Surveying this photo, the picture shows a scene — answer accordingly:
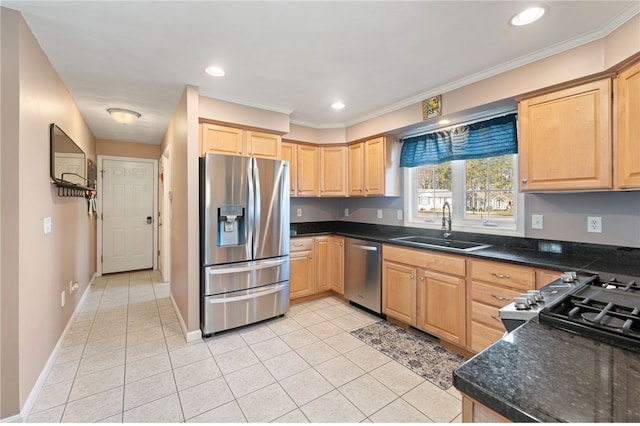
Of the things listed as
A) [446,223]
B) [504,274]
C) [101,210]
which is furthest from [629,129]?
[101,210]

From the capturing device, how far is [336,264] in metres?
3.77

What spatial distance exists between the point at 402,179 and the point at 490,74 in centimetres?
150

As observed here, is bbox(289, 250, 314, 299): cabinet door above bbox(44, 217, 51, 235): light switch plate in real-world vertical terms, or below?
below

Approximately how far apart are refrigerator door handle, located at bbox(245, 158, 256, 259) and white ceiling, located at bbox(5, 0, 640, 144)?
0.79m

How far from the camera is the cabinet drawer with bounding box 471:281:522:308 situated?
6.85ft

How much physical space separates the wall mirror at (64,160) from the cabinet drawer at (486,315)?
3461 mm

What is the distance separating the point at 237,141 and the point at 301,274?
1.75m

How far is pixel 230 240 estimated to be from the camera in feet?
9.32

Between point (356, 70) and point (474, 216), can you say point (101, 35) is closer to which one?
point (356, 70)

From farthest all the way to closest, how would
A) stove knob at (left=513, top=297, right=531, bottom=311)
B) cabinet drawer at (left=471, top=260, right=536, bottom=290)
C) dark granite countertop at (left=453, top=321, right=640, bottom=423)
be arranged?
cabinet drawer at (left=471, top=260, right=536, bottom=290) < stove knob at (left=513, top=297, right=531, bottom=311) < dark granite countertop at (left=453, top=321, right=640, bottom=423)

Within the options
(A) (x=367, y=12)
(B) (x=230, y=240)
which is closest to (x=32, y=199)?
(B) (x=230, y=240)

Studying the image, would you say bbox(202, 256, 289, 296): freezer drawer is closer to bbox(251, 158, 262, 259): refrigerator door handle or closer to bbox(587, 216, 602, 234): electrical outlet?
bbox(251, 158, 262, 259): refrigerator door handle

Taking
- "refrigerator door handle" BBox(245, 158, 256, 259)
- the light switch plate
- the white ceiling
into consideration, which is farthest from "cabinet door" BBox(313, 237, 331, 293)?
the light switch plate

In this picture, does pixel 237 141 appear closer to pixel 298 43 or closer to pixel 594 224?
pixel 298 43
